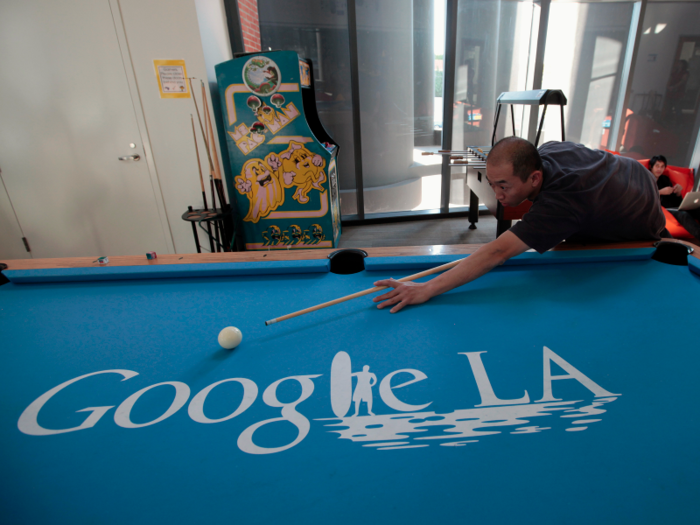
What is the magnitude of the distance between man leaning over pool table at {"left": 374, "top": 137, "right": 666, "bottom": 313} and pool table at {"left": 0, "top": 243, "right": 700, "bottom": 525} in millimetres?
90

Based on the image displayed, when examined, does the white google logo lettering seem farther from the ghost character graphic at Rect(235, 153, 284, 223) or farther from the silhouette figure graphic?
the ghost character graphic at Rect(235, 153, 284, 223)

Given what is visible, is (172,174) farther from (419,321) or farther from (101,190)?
(419,321)

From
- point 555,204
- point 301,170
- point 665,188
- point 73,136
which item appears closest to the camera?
point 555,204

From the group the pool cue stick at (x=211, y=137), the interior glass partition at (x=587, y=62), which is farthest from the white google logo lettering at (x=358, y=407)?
the interior glass partition at (x=587, y=62)

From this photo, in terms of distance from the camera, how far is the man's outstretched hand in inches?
50.6

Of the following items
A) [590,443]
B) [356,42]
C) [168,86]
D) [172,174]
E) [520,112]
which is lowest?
[590,443]

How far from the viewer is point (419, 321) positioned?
1194 mm

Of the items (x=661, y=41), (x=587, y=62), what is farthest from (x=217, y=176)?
(x=661, y=41)

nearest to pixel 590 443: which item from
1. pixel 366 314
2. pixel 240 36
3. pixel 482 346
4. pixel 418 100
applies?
pixel 482 346

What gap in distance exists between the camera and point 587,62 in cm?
451

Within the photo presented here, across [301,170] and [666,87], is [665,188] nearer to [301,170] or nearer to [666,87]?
[666,87]

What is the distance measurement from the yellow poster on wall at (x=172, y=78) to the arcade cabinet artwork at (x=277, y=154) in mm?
292

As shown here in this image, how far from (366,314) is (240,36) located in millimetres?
3490

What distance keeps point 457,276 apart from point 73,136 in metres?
3.42
